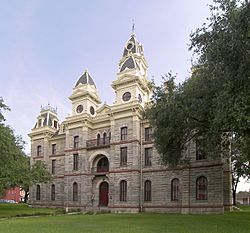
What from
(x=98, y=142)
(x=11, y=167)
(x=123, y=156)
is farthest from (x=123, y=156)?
(x=11, y=167)

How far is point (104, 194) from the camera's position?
40656mm

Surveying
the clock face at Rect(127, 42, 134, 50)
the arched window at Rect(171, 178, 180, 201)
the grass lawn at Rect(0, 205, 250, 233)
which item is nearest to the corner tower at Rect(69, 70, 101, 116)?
the clock face at Rect(127, 42, 134, 50)

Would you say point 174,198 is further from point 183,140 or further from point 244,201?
point 244,201

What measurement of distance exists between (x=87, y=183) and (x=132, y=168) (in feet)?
23.3

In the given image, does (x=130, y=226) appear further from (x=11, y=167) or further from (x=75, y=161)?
(x=75, y=161)

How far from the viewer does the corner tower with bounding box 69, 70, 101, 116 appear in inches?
1724

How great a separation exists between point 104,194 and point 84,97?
12761 mm

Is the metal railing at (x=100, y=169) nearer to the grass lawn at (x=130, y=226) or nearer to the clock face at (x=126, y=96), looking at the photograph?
the clock face at (x=126, y=96)

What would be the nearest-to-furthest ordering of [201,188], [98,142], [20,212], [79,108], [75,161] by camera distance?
[201,188] < [20,212] < [98,142] < [75,161] < [79,108]

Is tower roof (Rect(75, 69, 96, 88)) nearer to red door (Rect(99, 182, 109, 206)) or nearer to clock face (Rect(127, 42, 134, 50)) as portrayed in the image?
clock face (Rect(127, 42, 134, 50))

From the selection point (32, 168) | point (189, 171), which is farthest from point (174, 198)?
point (32, 168)

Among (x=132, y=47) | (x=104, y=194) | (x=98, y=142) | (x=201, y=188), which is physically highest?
(x=132, y=47)

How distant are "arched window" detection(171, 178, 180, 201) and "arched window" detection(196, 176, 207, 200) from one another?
7.50 feet

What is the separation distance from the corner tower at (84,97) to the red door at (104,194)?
378 inches
